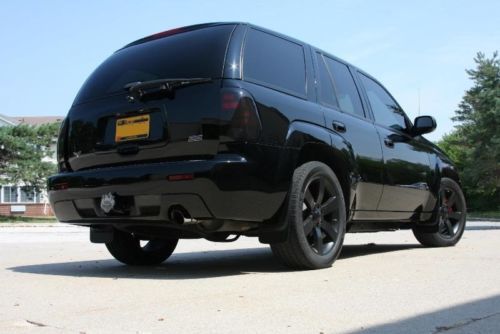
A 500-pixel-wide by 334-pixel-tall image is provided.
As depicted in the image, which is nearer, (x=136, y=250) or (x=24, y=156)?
(x=136, y=250)

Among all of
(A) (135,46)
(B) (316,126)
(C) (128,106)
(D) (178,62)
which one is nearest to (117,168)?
(C) (128,106)

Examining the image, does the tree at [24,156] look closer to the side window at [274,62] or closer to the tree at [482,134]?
the tree at [482,134]

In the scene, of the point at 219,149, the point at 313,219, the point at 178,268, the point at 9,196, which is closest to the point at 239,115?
the point at 219,149

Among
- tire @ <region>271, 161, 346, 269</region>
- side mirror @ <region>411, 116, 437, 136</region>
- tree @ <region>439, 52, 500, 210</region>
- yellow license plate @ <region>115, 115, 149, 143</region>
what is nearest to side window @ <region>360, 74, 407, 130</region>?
side mirror @ <region>411, 116, 437, 136</region>

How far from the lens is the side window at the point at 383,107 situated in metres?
6.24

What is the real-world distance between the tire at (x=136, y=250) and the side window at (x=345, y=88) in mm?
2146

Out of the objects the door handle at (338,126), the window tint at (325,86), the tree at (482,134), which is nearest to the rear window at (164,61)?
the window tint at (325,86)

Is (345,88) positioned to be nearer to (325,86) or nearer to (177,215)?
(325,86)

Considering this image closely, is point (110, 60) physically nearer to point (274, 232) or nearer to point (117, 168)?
point (117, 168)

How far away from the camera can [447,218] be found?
24.0 feet

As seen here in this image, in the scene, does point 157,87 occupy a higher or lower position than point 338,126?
higher

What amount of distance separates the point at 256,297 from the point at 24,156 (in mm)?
29818

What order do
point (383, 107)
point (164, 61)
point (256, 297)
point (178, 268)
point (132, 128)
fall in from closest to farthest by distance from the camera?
point (256, 297) < point (132, 128) < point (164, 61) < point (178, 268) < point (383, 107)

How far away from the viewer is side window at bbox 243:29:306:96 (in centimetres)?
449
